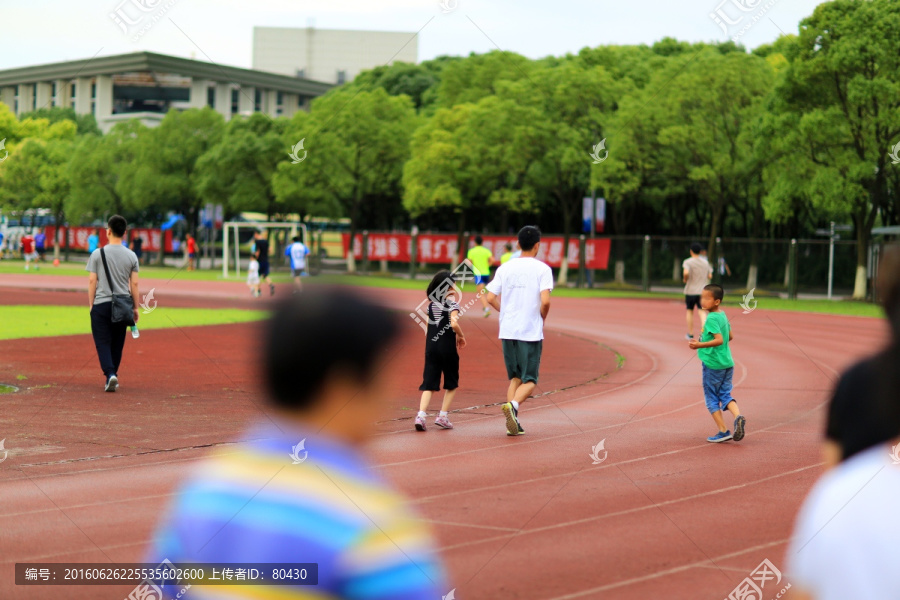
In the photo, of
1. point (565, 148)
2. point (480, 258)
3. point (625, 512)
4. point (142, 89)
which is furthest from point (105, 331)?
point (142, 89)

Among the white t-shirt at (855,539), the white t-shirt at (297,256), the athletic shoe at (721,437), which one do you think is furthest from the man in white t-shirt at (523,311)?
the white t-shirt at (297,256)

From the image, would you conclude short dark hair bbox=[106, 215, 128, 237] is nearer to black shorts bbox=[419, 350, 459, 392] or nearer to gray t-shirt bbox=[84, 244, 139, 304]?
gray t-shirt bbox=[84, 244, 139, 304]

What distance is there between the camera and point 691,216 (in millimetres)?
58219

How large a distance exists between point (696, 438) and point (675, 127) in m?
32.1

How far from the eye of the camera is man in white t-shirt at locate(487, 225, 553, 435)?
32.8 ft

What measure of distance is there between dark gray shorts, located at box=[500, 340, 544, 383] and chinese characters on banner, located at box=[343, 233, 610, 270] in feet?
112

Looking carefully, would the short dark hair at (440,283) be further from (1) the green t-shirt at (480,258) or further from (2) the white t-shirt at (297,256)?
(2) the white t-shirt at (297,256)

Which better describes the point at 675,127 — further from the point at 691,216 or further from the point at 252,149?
the point at 252,149

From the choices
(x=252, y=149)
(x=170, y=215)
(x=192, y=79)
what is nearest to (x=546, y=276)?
(x=252, y=149)

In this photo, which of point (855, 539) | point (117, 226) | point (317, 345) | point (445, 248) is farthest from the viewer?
point (445, 248)

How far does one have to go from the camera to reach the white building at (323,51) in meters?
113

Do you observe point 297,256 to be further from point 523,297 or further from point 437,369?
point 523,297

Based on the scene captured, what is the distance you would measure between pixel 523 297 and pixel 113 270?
5.34 metres

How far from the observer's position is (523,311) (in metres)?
10.1
